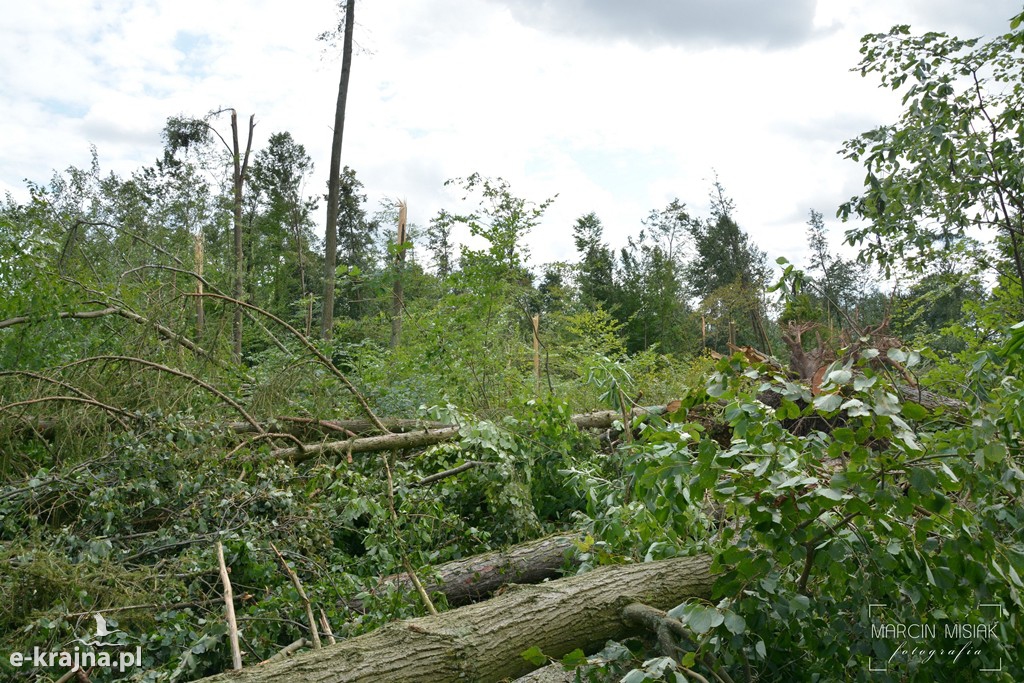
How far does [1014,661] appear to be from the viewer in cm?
235

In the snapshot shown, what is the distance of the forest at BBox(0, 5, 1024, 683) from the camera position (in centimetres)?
220

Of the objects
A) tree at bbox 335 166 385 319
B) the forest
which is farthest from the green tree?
the forest

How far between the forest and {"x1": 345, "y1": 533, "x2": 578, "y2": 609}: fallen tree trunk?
0.02 metres

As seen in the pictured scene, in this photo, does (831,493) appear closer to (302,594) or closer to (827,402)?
(827,402)

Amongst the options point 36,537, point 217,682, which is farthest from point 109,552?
point 217,682

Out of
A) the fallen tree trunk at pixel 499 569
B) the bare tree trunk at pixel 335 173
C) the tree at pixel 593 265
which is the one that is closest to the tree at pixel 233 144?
the bare tree trunk at pixel 335 173

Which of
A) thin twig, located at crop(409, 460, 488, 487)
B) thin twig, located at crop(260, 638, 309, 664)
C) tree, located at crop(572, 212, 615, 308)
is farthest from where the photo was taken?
tree, located at crop(572, 212, 615, 308)

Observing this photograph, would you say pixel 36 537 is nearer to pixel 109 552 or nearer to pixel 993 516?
pixel 109 552

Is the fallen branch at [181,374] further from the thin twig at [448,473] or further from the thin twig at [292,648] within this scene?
the thin twig at [292,648]

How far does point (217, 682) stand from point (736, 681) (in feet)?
5.43

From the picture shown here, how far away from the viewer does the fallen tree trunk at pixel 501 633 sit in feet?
7.53

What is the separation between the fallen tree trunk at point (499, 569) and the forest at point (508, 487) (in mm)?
17

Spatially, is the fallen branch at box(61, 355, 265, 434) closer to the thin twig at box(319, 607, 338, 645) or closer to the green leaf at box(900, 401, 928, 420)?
the thin twig at box(319, 607, 338, 645)

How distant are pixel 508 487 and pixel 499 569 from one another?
0.54 m
